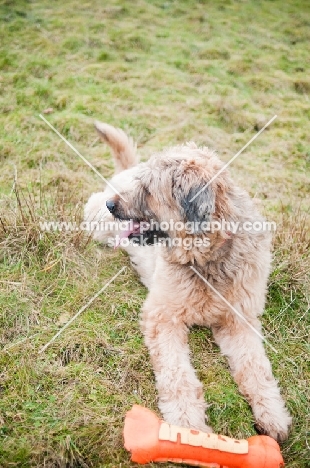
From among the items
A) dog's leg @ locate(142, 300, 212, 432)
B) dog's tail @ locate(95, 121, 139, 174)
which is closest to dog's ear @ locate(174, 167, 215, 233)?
dog's leg @ locate(142, 300, 212, 432)

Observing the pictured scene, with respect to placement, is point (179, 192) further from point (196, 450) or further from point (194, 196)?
point (196, 450)

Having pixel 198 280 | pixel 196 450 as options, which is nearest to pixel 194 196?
pixel 198 280

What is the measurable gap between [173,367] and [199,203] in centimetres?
124

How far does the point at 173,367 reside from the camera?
306 cm

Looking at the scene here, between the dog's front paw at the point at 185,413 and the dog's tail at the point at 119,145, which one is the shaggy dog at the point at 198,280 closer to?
the dog's front paw at the point at 185,413

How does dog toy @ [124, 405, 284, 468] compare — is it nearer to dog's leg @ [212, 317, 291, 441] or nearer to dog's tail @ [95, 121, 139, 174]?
dog's leg @ [212, 317, 291, 441]

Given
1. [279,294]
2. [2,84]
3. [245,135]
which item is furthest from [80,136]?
[279,294]

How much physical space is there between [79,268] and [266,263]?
5.66 feet

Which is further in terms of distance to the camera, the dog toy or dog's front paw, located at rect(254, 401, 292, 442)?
dog's front paw, located at rect(254, 401, 292, 442)

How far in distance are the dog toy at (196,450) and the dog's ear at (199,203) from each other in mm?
1322

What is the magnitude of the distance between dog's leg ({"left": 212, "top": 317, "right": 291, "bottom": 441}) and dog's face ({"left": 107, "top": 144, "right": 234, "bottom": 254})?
0.96 m

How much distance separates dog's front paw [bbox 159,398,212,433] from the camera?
2.77 m

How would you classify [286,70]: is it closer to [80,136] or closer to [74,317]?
[80,136]

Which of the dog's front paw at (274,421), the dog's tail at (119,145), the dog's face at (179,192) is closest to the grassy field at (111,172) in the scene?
the dog's front paw at (274,421)
